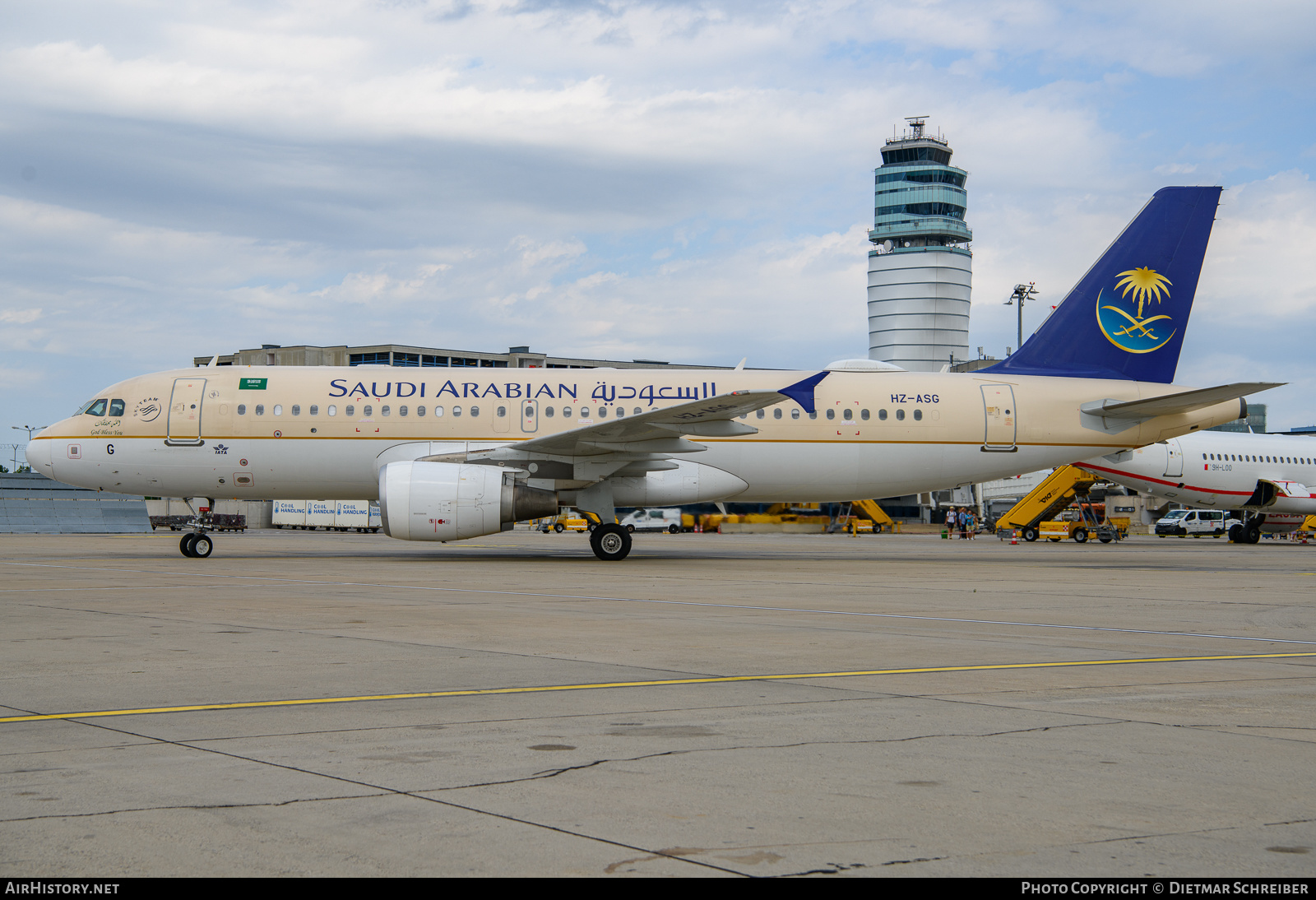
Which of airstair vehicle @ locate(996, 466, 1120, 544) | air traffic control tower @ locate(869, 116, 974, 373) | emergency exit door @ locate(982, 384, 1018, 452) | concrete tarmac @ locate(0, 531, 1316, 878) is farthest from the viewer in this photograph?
air traffic control tower @ locate(869, 116, 974, 373)

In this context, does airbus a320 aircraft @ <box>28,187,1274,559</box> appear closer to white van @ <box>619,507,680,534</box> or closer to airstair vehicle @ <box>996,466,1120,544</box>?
airstair vehicle @ <box>996,466,1120,544</box>

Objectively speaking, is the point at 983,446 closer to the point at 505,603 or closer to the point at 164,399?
the point at 505,603

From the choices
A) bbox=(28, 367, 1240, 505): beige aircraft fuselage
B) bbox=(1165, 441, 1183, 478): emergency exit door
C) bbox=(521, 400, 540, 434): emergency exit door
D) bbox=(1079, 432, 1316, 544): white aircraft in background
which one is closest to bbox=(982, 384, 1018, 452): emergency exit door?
bbox=(28, 367, 1240, 505): beige aircraft fuselage

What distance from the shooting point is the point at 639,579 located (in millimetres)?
17438

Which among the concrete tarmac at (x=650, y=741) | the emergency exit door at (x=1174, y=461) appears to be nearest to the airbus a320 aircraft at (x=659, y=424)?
the concrete tarmac at (x=650, y=741)

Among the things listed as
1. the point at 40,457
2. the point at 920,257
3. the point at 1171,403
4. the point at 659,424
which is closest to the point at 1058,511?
the point at 1171,403

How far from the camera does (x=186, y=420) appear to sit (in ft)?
75.9

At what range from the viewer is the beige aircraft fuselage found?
2314cm

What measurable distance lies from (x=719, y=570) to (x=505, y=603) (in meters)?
7.98

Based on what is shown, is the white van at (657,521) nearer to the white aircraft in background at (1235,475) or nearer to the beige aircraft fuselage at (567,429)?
the white aircraft in background at (1235,475)

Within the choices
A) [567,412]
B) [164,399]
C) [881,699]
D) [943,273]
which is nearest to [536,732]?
[881,699]

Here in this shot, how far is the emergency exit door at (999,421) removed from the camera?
973 inches

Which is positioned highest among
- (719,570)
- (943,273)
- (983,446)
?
(943,273)

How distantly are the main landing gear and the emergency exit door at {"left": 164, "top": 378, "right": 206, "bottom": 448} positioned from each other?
2151 mm
